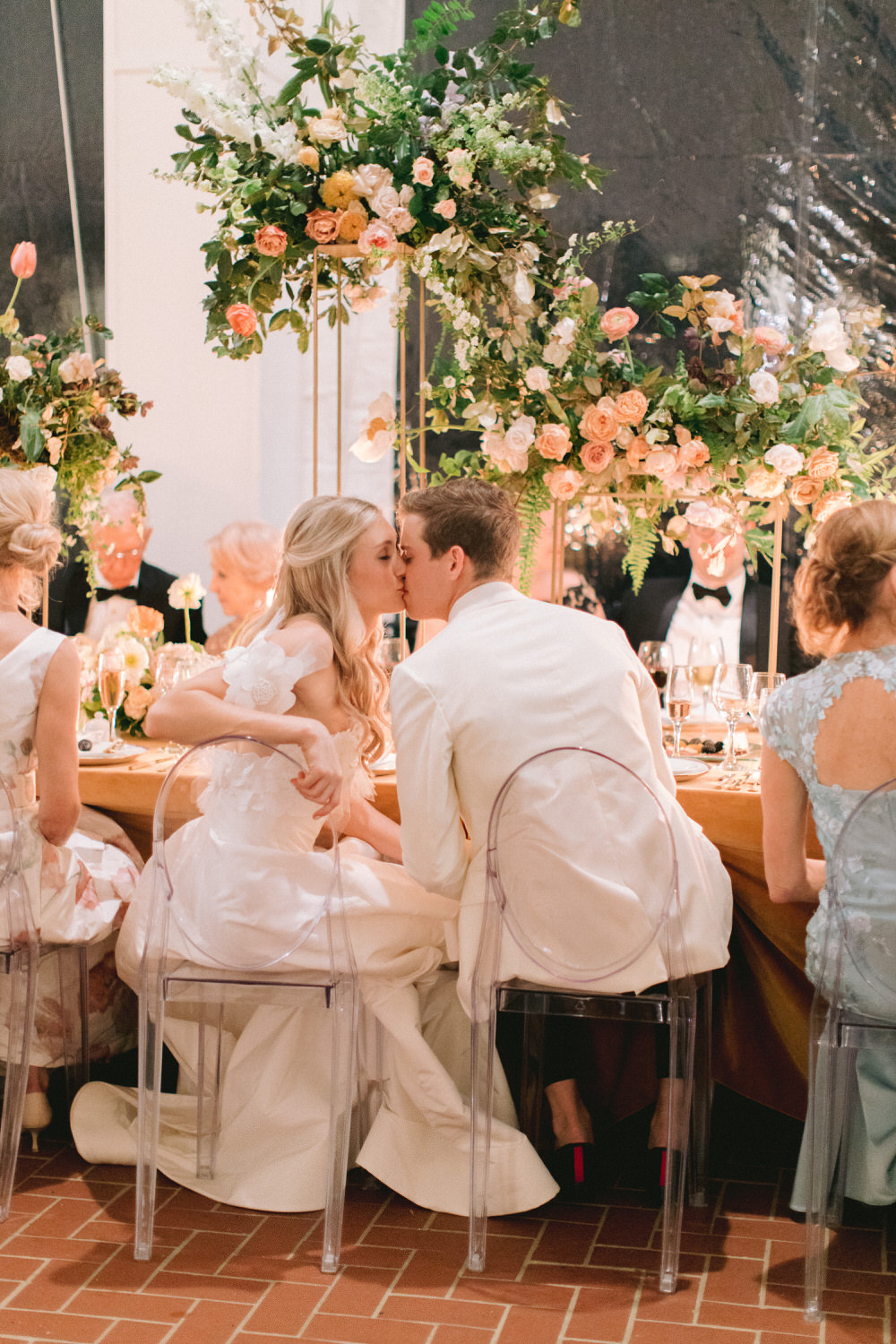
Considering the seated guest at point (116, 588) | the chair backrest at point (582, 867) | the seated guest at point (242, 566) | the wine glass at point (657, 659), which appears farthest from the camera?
the seated guest at point (116, 588)

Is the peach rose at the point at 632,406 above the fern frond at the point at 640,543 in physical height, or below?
above

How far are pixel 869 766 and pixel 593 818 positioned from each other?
1.77 feet

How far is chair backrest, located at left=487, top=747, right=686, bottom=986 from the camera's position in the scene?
2.25 metres

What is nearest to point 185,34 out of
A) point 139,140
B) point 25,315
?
point 139,140

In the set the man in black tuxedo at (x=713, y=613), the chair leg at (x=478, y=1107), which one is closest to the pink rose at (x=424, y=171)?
the chair leg at (x=478, y=1107)

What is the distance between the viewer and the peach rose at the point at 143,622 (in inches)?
140

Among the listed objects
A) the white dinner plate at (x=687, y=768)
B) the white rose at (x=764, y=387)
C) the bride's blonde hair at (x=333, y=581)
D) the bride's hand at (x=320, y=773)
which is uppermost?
the white rose at (x=764, y=387)

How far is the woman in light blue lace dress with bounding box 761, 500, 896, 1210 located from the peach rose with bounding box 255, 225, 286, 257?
1641 millimetres

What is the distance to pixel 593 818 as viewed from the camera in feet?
7.41

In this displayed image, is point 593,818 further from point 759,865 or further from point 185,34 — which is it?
point 185,34

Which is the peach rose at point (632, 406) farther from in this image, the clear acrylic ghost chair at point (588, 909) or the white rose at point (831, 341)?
the clear acrylic ghost chair at point (588, 909)

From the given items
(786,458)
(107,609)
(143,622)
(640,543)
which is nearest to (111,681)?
(143,622)

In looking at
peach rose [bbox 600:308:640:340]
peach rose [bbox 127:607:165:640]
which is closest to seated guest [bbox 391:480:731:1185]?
peach rose [bbox 600:308:640:340]

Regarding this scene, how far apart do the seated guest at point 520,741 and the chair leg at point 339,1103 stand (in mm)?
251
